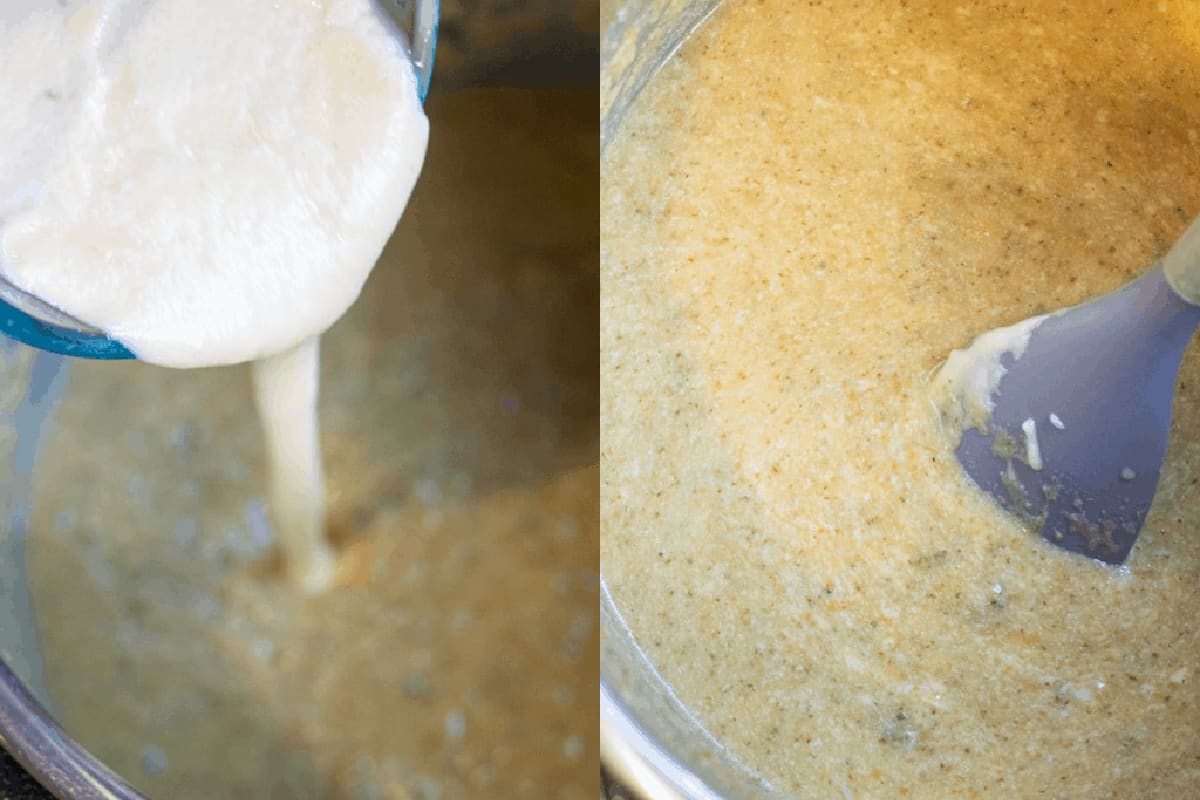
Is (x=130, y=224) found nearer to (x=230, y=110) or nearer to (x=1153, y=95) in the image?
(x=230, y=110)

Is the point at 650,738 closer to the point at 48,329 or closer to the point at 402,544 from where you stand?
the point at 402,544

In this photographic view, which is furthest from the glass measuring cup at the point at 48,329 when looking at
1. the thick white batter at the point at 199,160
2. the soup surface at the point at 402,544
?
the soup surface at the point at 402,544

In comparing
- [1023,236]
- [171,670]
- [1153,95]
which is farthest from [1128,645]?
[171,670]

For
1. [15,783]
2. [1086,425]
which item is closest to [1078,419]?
[1086,425]

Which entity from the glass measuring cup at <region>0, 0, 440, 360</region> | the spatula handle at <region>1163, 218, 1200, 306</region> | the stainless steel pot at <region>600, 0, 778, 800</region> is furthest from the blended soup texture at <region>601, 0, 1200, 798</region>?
the glass measuring cup at <region>0, 0, 440, 360</region>

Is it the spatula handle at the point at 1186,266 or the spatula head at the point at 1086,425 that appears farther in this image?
the spatula head at the point at 1086,425

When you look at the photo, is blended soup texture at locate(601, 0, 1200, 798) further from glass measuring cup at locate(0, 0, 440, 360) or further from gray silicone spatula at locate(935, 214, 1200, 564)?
glass measuring cup at locate(0, 0, 440, 360)

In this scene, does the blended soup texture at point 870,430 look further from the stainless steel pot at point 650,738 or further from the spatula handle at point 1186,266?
the spatula handle at point 1186,266
